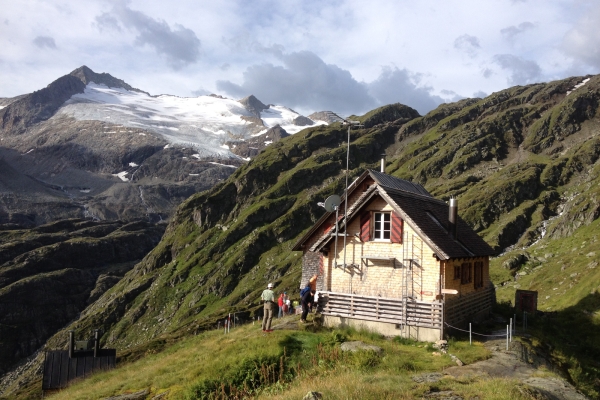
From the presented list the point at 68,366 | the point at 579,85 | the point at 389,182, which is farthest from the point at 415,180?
the point at 68,366

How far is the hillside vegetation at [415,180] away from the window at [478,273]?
589 inches

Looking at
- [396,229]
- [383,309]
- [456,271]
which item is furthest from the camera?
[456,271]

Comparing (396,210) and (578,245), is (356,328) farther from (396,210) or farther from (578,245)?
(578,245)

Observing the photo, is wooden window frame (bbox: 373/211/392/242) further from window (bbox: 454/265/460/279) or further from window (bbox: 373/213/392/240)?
window (bbox: 454/265/460/279)

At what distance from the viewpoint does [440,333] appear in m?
24.0

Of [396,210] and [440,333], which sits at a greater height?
[396,210]

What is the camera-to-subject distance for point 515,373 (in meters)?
19.0

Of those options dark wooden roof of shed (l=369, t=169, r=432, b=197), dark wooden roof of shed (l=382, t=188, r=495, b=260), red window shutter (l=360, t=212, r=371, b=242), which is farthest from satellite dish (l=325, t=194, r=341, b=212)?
dark wooden roof of shed (l=382, t=188, r=495, b=260)

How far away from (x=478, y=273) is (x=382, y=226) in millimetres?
8645

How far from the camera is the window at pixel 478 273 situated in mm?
30516

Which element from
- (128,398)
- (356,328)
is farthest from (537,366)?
(128,398)

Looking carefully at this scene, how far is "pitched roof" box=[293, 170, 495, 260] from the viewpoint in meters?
25.6

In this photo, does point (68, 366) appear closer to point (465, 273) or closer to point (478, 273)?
point (465, 273)

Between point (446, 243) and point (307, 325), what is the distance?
8.92 metres
